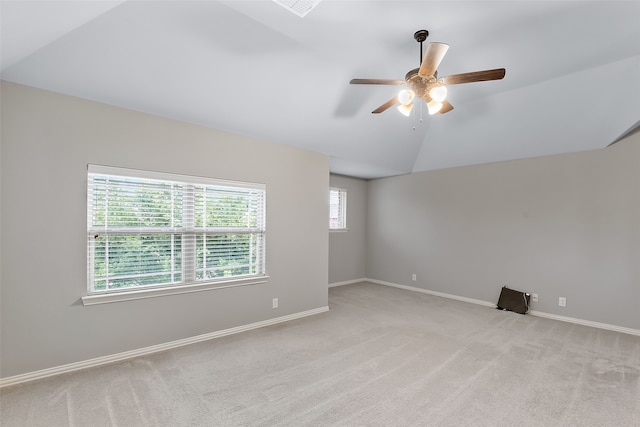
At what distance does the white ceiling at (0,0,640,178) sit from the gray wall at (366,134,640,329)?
19.4 inches

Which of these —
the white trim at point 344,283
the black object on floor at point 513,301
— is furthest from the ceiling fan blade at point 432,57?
the white trim at point 344,283

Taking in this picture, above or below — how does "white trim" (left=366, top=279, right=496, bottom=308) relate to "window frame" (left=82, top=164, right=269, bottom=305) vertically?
below

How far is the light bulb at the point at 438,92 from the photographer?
2391mm

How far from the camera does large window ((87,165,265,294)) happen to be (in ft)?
9.25

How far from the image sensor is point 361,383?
2.49 m

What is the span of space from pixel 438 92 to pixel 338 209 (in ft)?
13.9

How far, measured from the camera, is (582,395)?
2346 mm

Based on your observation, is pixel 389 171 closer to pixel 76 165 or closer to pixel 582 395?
pixel 582 395

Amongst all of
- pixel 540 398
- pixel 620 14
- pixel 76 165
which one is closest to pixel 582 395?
pixel 540 398

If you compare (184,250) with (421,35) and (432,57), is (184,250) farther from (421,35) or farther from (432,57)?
(421,35)

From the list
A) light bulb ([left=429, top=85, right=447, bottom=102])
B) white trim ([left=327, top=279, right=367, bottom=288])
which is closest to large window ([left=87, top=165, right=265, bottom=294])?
light bulb ([left=429, top=85, right=447, bottom=102])

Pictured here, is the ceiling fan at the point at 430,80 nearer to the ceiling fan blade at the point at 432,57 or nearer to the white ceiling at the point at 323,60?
the ceiling fan blade at the point at 432,57

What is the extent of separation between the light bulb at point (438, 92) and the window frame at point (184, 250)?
2.29 m

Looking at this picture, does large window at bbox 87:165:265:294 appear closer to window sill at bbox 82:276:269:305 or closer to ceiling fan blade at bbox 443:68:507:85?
window sill at bbox 82:276:269:305
